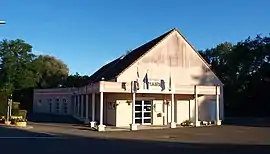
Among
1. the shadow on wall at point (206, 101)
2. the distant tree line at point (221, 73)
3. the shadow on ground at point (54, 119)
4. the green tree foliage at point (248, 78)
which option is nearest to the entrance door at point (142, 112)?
the shadow on wall at point (206, 101)

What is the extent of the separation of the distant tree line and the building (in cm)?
1337

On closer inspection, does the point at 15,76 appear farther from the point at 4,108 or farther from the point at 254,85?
the point at 254,85

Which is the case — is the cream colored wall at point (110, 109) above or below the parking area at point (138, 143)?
above

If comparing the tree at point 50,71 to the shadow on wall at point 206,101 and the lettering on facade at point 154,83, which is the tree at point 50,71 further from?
the lettering on facade at point 154,83

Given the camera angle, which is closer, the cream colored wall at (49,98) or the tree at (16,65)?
the cream colored wall at (49,98)

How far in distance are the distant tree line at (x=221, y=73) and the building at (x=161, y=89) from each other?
526 inches

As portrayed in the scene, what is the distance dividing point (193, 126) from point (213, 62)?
117ft

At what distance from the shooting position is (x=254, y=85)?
5412cm

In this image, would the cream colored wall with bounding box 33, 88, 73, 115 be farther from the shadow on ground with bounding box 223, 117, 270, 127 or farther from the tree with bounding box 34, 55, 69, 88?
the shadow on ground with bounding box 223, 117, 270, 127

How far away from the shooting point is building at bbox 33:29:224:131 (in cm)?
3428

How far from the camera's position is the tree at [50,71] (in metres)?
74.5

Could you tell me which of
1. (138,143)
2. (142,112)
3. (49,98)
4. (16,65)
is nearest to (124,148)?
(138,143)

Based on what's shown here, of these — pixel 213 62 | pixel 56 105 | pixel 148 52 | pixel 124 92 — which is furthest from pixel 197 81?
pixel 213 62

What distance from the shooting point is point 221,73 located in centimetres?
6181
